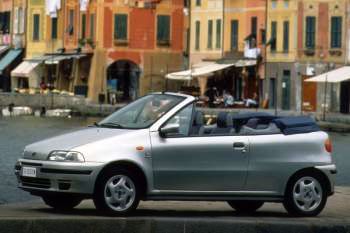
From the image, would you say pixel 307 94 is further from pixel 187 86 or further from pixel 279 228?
pixel 279 228

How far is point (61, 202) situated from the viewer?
17.3 meters

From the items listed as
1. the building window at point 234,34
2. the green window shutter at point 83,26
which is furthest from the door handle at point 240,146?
the green window shutter at point 83,26

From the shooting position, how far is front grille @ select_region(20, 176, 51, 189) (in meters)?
16.3

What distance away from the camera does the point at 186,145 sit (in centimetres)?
1689

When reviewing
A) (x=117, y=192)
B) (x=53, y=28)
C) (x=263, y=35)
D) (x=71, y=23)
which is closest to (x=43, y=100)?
(x=71, y=23)

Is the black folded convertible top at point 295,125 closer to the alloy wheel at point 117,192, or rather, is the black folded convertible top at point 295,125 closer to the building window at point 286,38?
the alloy wheel at point 117,192

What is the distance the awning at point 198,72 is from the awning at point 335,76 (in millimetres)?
8325

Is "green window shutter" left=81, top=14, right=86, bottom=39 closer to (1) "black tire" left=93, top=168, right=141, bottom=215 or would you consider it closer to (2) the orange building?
(2) the orange building

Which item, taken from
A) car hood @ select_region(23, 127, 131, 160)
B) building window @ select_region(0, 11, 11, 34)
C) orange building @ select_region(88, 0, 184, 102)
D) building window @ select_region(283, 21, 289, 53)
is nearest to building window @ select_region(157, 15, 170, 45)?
orange building @ select_region(88, 0, 184, 102)

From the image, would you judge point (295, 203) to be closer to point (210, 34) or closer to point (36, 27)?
point (210, 34)

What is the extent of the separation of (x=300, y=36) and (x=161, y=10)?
1414 centimetres

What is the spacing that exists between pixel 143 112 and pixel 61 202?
5.35 ft

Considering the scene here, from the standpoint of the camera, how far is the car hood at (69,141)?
16359 mm

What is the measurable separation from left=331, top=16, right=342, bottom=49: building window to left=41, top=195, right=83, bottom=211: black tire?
60.2m
